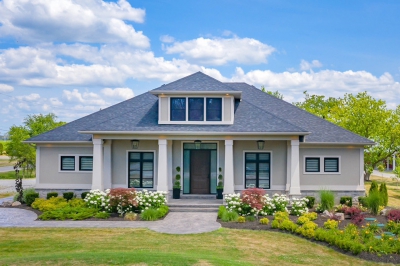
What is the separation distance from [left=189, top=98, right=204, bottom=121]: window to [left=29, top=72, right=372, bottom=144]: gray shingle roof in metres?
0.53

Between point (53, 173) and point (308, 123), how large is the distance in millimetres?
13770

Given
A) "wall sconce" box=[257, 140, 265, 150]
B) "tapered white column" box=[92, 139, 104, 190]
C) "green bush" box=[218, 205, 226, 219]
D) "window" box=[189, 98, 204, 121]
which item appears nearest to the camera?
"green bush" box=[218, 205, 226, 219]

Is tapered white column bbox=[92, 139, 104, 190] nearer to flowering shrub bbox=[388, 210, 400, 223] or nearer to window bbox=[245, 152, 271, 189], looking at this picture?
window bbox=[245, 152, 271, 189]

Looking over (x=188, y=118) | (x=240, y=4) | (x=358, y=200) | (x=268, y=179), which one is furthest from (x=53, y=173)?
(x=358, y=200)

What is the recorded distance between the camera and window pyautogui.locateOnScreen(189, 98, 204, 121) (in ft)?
64.0

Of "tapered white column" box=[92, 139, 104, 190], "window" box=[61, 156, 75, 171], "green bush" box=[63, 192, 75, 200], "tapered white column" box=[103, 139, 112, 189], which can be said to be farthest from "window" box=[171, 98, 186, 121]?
"green bush" box=[63, 192, 75, 200]

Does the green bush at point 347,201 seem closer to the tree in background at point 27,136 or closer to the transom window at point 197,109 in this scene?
the transom window at point 197,109

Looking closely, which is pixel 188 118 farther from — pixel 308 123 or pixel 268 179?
pixel 308 123

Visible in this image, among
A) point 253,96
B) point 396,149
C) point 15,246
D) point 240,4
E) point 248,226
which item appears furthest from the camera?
point 396,149

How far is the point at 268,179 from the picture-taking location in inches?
797

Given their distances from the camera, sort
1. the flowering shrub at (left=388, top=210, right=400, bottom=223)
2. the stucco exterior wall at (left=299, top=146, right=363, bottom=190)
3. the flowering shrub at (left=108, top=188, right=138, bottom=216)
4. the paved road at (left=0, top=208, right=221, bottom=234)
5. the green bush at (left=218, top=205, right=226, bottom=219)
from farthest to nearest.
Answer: the stucco exterior wall at (left=299, top=146, right=363, bottom=190) < the flowering shrub at (left=108, top=188, right=138, bottom=216) < the green bush at (left=218, top=205, right=226, bottom=219) < the flowering shrub at (left=388, top=210, right=400, bottom=223) < the paved road at (left=0, top=208, right=221, bottom=234)

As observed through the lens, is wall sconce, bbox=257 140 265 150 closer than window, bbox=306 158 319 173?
Yes

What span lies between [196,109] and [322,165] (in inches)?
278

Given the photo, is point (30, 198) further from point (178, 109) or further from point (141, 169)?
point (178, 109)
